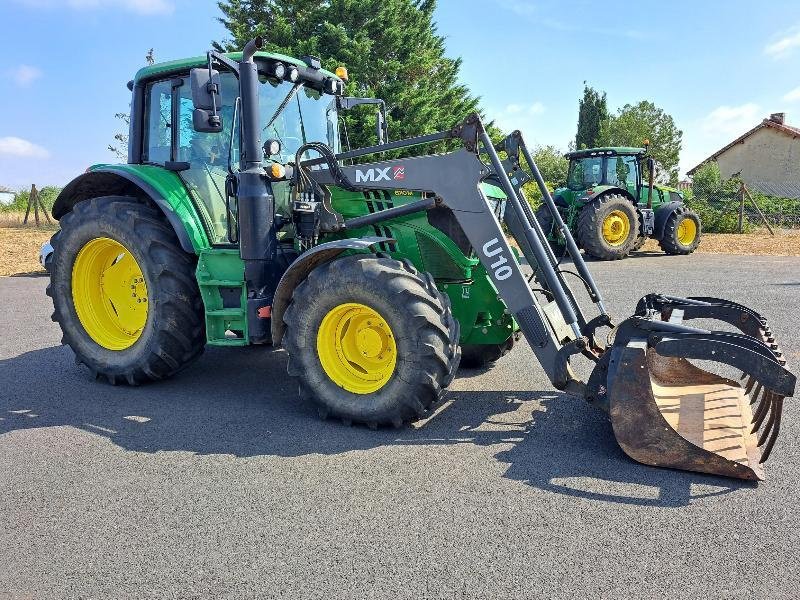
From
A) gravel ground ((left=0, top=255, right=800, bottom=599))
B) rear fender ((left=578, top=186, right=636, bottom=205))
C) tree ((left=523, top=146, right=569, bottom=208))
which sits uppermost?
tree ((left=523, top=146, right=569, bottom=208))

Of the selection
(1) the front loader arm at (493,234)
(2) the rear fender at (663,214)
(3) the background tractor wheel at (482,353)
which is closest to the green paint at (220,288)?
(1) the front loader arm at (493,234)

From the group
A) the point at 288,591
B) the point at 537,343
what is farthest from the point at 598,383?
the point at 288,591

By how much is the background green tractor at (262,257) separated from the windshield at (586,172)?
35.4 feet

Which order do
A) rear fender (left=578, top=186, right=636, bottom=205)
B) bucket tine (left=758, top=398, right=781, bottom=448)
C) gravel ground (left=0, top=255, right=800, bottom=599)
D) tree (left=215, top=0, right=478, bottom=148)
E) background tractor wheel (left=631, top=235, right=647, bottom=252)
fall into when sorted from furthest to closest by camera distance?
tree (left=215, top=0, right=478, bottom=148)
background tractor wheel (left=631, top=235, right=647, bottom=252)
rear fender (left=578, top=186, right=636, bottom=205)
bucket tine (left=758, top=398, right=781, bottom=448)
gravel ground (left=0, top=255, right=800, bottom=599)

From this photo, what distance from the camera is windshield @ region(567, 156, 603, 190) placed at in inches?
589

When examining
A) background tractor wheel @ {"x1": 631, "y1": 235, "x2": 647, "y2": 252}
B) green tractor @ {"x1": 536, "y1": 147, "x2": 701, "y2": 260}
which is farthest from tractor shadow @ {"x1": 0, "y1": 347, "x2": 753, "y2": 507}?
background tractor wheel @ {"x1": 631, "y1": 235, "x2": 647, "y2": 252}

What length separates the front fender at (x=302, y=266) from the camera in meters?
4.12

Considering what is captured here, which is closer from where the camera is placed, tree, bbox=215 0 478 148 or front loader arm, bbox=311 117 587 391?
front loader arm, bbox=311 117 587 391

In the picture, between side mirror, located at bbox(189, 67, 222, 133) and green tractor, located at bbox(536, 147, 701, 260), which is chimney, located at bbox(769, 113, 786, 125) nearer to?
green tractor, located at bbox(536, 147, 701, 260)

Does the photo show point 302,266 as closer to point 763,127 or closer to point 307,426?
point 307,426

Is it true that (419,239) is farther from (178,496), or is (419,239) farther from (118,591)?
(118,591)

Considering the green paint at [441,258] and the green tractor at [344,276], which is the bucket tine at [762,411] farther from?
the green paint at [441,258]

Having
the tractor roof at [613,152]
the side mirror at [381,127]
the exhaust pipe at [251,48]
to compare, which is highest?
the tractor roof at [613,152]

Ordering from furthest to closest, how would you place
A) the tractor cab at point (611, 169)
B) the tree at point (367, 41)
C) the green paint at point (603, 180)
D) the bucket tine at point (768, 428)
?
the tree at point (367, 41) → the tractor cab at point (611, 169) → the green paint at point (603, 180) → the bucket tine at point (768, 428)
